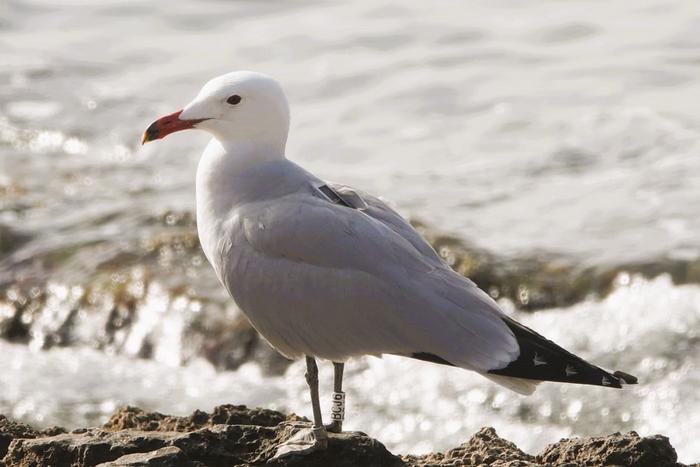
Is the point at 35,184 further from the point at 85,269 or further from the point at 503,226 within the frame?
the point at 503,226

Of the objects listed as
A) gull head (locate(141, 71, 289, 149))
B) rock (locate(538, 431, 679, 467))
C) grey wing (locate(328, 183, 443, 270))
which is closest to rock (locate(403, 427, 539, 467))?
rock (locate(538, 431, 679, 467))

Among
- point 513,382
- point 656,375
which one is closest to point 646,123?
point 656,375

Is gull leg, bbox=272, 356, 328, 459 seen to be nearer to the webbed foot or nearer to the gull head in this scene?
the webbed foot

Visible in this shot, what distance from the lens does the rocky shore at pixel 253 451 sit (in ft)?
15.4

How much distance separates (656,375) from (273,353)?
2.26 m

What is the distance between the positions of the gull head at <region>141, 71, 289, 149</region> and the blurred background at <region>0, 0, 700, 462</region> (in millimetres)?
2470

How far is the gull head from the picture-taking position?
18.1ft

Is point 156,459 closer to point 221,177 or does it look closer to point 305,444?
point 305,444

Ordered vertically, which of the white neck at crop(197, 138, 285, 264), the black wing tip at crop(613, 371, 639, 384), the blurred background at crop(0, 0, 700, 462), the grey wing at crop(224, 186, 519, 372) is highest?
the white neck at crop(197, 138, 285, 264)

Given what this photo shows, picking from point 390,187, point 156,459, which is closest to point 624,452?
point 156,459

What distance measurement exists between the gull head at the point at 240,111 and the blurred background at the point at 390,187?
2.47 meters

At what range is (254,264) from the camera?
16.7 ft

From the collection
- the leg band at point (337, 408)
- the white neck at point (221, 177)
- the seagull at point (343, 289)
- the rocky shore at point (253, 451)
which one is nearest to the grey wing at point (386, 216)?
the seagull at point (343, 289)

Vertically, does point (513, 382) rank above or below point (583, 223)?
above
